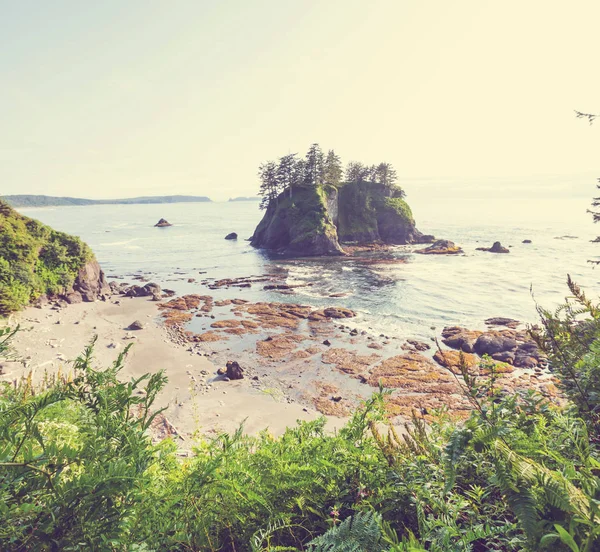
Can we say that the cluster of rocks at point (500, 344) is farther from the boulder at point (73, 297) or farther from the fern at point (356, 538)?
the boulder at point (73, 297)

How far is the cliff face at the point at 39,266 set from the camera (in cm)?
2556

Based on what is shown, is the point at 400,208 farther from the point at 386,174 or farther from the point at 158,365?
the point at 158,365

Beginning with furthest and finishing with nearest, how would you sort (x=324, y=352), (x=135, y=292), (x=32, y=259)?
(x=135, y=292) → (x=32, y=259) → (x=324, y=352)

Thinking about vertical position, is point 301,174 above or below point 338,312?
above

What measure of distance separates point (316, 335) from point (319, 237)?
41451 mm

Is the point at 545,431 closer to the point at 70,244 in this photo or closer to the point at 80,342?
the point at 80,342

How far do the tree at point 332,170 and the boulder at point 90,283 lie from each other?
62.1m

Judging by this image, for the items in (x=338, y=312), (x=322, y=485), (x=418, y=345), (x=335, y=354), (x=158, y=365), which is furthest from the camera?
(x=338, y=312)

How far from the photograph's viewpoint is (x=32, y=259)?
28734 millimetres

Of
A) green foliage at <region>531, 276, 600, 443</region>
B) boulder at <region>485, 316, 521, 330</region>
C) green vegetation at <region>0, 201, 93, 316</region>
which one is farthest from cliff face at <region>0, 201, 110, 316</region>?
boulder at <region>485, 316, 521, 330</region>

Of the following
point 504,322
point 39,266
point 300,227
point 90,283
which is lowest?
point 504,322

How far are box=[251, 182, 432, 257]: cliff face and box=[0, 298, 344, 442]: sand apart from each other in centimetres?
4286

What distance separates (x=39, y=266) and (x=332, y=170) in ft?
241

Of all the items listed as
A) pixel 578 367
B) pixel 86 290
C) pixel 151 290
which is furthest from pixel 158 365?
pixel 578 367
